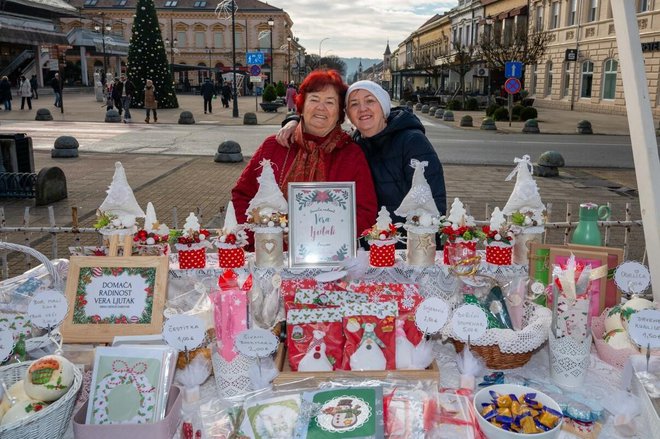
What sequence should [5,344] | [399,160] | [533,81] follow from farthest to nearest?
[533,81] → [399,160] → [5,344]

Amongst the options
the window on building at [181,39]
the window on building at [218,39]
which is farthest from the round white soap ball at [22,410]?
the window on building at [181,39]

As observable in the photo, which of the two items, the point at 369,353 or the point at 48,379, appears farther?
the point at 369,353

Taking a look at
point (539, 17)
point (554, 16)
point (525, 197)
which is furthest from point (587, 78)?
point (525, 197)

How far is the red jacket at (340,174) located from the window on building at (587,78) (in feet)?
112

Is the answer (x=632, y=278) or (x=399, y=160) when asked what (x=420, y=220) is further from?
(x=632, y=278)

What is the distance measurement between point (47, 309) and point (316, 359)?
3.90 feet

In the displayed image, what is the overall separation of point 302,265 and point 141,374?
1054 millimetres

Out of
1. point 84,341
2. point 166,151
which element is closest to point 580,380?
point 84,341

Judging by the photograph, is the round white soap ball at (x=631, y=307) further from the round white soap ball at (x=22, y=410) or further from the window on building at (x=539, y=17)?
the window on building at (x=539, y=17)

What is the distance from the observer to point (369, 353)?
2.26m

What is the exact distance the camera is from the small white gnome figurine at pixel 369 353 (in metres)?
2.25

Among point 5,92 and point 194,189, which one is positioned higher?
point 5,92

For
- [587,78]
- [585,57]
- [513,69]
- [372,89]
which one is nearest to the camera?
[372,89]

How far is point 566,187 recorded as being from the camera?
11.0m
